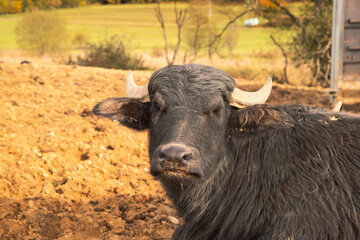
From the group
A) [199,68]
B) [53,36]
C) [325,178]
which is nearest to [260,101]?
[199,68]

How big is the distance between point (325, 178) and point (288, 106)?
847mm

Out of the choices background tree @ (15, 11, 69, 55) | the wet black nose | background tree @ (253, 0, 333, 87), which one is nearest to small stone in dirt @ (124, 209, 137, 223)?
the wet black nose

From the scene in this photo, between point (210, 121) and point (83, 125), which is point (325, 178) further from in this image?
point (83, 125)

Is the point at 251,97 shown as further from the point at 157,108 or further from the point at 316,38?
the point at 316,38

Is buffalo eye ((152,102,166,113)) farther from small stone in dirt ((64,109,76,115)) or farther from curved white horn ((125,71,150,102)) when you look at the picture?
small stone in dirt ((64,109,76,115))

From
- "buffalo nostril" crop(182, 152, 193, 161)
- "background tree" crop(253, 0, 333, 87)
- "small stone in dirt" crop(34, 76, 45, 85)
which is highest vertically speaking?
"background tree" crop(253, 0, 333, 87)

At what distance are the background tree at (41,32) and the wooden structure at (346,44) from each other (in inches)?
965

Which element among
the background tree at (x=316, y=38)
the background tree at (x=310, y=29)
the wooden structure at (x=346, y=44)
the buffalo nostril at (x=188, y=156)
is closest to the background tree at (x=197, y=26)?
the background tree at (x=310, y=29)

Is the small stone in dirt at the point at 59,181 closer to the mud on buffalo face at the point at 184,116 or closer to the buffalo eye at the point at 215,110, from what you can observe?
the mud on buffalo face at the point at 184,116

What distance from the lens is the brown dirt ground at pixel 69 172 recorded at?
4.70 metres

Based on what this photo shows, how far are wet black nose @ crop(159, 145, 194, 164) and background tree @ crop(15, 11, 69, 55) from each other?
29442 mm

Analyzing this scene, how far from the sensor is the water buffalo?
3395 millimetres

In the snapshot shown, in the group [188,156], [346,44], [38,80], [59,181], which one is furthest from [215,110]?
[346,44]

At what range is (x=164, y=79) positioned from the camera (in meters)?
3.78
